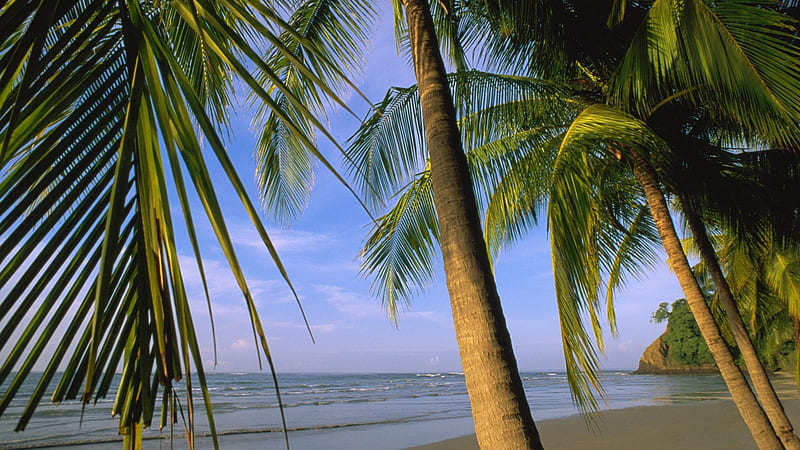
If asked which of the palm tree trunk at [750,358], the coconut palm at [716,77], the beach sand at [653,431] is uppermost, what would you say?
the coconut palm at [716,77]

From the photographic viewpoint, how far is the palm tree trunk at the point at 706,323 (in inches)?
173

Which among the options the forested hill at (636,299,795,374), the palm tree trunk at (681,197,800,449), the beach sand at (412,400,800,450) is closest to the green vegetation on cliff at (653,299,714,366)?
the forested hill at (636,299,795,374)

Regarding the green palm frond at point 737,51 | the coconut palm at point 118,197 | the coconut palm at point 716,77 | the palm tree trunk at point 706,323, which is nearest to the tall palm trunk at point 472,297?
the coconut palm at point 118,197

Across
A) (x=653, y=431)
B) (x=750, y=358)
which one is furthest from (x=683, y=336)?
(x=750, y=358)

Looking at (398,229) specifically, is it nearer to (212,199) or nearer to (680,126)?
(212,199)

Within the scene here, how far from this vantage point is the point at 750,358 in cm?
488

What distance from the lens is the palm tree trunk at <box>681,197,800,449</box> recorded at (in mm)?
4719

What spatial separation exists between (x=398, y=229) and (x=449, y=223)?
2220 millimetres

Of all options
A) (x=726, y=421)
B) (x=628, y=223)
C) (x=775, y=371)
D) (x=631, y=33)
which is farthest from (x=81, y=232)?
(x=775, y=371)

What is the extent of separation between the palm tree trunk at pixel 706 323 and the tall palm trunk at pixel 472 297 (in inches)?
134

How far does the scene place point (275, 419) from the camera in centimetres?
1342

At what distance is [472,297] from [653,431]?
10.3 meters

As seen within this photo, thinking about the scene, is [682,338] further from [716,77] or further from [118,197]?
[118,197]

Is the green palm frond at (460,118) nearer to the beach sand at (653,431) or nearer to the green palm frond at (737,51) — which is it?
the green palm frond at (737,51)
